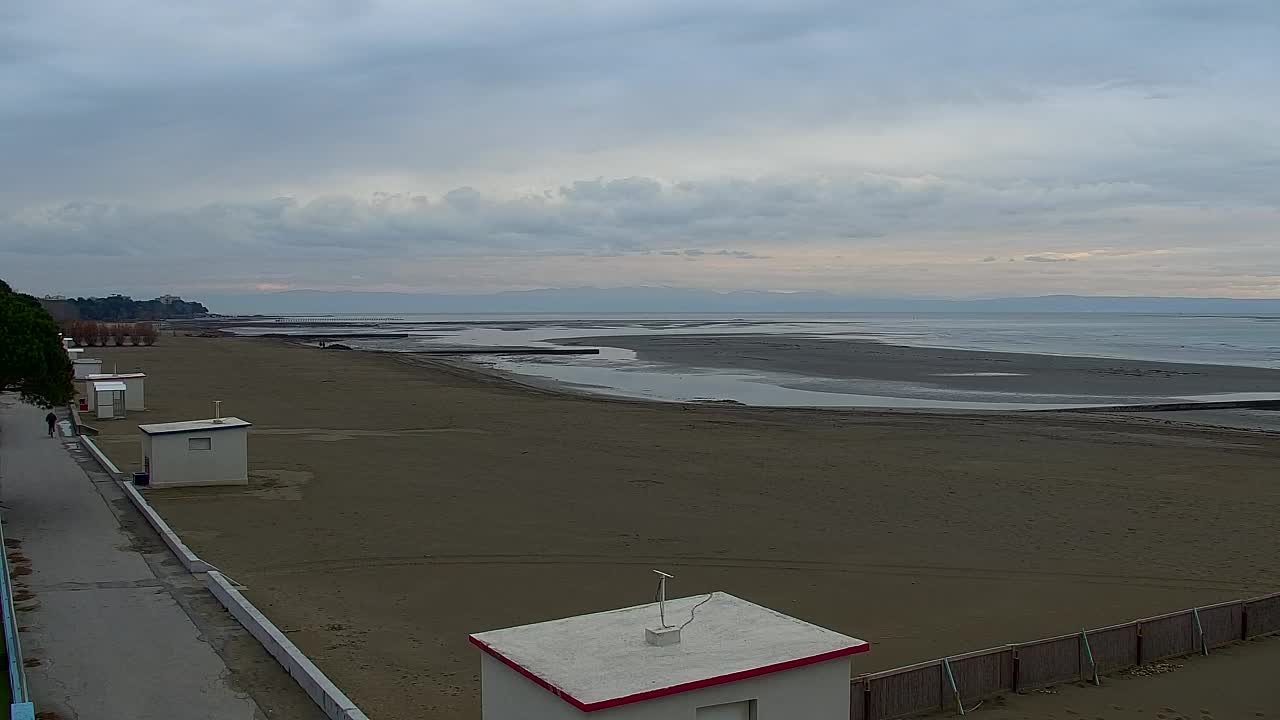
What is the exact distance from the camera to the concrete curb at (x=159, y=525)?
17672 millimetres

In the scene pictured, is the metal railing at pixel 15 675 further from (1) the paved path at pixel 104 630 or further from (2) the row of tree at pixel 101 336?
(2) the row of tree at pixel 101 336

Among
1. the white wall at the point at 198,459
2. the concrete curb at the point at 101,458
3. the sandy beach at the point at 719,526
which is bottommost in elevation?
the sandy beach at the point at 719,526

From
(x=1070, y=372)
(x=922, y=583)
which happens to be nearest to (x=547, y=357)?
(x=1070, y=372)

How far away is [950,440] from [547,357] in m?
59.7

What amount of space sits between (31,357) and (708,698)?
19.4 metres

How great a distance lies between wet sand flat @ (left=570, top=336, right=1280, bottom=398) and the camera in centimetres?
6069

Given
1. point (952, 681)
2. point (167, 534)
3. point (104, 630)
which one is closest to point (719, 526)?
point (952, 681)

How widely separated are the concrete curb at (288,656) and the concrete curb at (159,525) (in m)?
1.09

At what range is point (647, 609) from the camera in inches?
427

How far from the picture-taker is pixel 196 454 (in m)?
25.9

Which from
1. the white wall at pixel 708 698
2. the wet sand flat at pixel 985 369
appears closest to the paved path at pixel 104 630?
the white wall at pixel 708 698

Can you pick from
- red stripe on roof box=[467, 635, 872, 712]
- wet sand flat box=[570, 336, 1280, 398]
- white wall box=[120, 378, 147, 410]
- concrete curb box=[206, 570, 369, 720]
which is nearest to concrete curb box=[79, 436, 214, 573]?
concrete curb box=[206, 570, 369, 720]

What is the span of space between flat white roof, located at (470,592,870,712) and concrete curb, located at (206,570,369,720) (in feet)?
7.99

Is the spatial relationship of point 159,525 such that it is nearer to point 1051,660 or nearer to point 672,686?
point 672,686
